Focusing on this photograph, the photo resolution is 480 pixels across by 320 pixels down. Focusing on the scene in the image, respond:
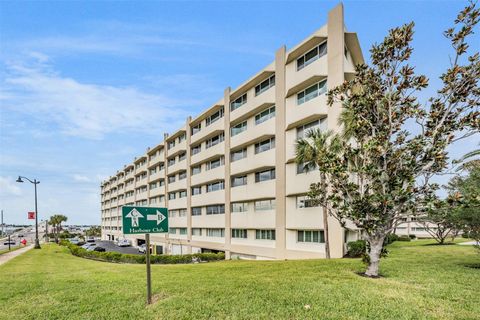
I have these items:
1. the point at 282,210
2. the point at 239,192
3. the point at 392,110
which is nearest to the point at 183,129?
the point at 239,192

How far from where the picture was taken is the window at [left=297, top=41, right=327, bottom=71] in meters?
23.3

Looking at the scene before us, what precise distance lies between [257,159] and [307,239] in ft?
30.7

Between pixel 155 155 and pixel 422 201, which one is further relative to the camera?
pixel 155 155

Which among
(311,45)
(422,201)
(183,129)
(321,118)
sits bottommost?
(422,201)

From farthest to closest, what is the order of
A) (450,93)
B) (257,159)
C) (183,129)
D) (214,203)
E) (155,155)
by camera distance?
(155,155)
(183,129)
(214,203)
(257,159)
(450,93)

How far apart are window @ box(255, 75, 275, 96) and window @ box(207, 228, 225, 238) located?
17051 mm

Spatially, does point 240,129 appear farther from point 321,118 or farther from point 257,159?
point 321,118

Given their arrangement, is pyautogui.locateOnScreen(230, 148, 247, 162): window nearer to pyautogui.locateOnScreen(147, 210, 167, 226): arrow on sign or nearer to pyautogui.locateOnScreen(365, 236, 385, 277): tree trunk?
pyautogui.locateOnScreen(365, 236, 385, 277): tree trunk

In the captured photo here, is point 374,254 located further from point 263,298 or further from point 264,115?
point 264,115

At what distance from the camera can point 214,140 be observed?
38781 millimetres

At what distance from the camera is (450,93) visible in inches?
381

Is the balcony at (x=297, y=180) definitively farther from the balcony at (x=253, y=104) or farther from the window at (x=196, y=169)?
the window at (x=196, y=169)

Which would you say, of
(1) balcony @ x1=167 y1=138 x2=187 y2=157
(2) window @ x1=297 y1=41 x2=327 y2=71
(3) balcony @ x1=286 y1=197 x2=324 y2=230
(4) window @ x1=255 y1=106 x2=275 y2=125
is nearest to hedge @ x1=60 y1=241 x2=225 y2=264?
(3) balcony @ x1=286 y1=197 x2=324 y2=230

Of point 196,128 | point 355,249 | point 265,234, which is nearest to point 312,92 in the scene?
point 355,249
